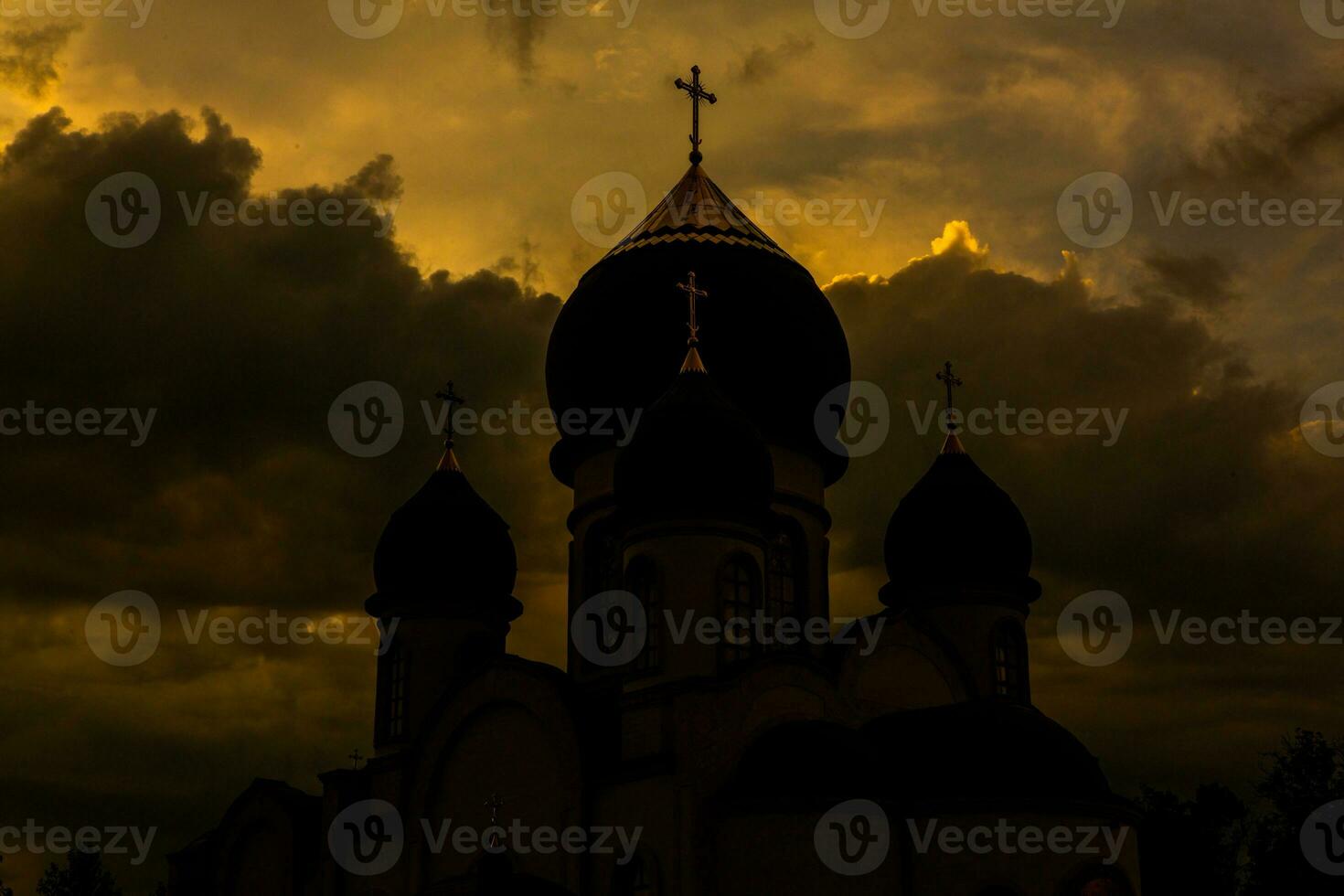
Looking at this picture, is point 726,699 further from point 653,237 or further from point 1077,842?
point 653,237

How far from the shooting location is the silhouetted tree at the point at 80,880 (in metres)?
38.6

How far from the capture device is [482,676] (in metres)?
21.3

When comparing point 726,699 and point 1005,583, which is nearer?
point 726,699

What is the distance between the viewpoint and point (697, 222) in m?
23.9

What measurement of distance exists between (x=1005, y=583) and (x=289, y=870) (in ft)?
36.0

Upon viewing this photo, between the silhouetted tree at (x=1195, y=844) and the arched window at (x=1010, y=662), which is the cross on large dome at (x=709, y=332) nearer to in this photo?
the arched window at (x=1010, y=662)

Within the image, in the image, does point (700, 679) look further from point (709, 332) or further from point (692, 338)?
point (709, 332)

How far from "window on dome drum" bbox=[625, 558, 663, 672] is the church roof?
576 cm

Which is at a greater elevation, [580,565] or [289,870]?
[580,565]

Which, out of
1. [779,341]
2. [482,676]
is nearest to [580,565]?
[482,676]

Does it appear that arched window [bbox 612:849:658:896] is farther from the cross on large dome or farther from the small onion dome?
the cross on large dome

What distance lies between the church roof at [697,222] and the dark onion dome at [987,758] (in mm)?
7837

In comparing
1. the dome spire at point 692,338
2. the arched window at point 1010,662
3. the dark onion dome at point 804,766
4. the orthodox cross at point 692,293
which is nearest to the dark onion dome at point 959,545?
the arched window at point 1010,662

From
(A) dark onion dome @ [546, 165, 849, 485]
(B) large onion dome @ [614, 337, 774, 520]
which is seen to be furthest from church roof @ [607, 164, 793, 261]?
(B) large onion dome @ [614, 337, 774, 520]
